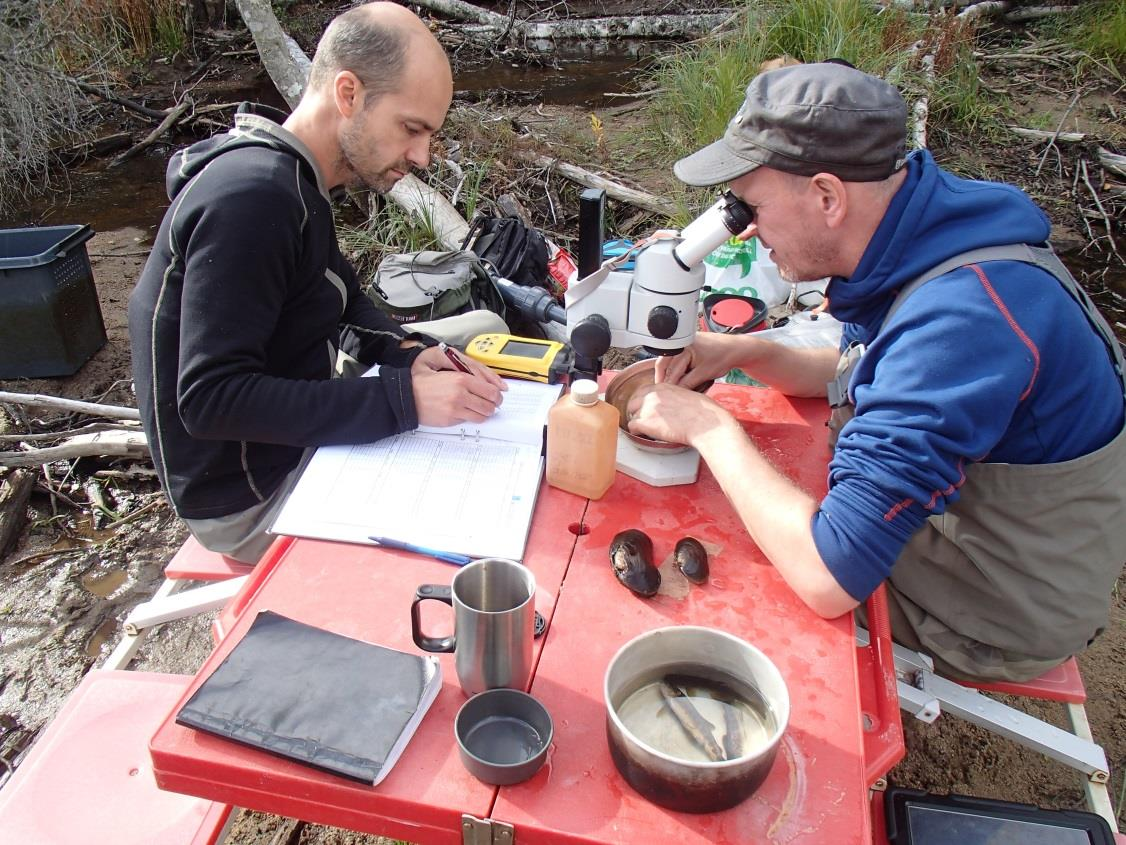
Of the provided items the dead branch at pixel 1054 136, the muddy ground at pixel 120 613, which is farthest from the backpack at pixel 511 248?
the dead branch at pixel 1054 136

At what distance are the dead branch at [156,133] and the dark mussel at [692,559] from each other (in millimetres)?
6947

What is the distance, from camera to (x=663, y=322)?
1690mm

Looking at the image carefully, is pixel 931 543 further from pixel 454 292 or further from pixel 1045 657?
pixel 454 292

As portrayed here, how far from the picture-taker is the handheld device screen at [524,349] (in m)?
2.07

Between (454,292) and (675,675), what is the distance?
97.0 inches

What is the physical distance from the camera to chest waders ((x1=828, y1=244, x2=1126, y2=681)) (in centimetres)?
147

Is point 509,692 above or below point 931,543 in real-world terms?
above

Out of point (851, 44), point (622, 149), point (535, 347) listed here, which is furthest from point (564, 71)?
point (535, 347)

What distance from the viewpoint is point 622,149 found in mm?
6129

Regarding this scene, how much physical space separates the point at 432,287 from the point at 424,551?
6.74 feet

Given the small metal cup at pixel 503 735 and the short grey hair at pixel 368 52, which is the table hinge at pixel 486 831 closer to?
the small metal cup at pixel 503 735

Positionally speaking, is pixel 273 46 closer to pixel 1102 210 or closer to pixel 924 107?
pixel 924 107

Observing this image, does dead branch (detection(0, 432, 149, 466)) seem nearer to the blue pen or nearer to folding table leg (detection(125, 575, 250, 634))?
folding table leg (detection(125, 575, 250, 634))

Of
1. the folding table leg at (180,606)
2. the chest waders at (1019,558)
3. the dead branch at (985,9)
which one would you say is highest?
the dead branch at (985,9)
